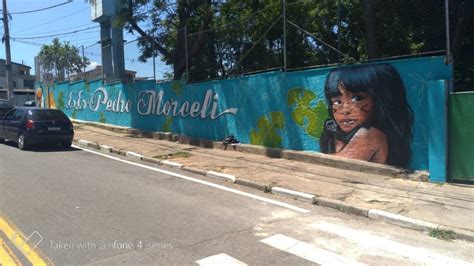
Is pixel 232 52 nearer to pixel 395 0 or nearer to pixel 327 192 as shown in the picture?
pixel 395 0

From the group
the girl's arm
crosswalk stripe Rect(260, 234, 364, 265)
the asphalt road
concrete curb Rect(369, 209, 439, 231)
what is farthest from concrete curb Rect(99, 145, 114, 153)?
crosswalk stripe Rect(260, 234, 364, 265)

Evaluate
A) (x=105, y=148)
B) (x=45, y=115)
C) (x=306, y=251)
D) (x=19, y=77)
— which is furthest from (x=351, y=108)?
(x=19, y=77)

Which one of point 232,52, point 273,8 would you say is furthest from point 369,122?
point 232,52

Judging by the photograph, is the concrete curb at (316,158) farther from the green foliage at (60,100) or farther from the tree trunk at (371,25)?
the green foliage at (60,100)

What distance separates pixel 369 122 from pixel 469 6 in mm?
8694

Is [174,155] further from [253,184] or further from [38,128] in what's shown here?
[38,128]

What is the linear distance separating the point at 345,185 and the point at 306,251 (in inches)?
153

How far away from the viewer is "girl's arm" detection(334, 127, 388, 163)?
10500 mm

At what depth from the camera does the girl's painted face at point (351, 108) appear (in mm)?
10750

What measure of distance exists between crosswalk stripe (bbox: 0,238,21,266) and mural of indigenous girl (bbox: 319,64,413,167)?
766cm

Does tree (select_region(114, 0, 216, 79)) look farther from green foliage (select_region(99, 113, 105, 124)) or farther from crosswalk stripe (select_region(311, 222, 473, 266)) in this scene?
crosswalk stripe (select_region(311, 222, 473, 266))

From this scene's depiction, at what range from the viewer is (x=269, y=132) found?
13562mm

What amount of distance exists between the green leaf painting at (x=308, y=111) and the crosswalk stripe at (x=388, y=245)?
5216mm

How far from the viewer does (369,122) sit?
Answer: 35.2 ft
